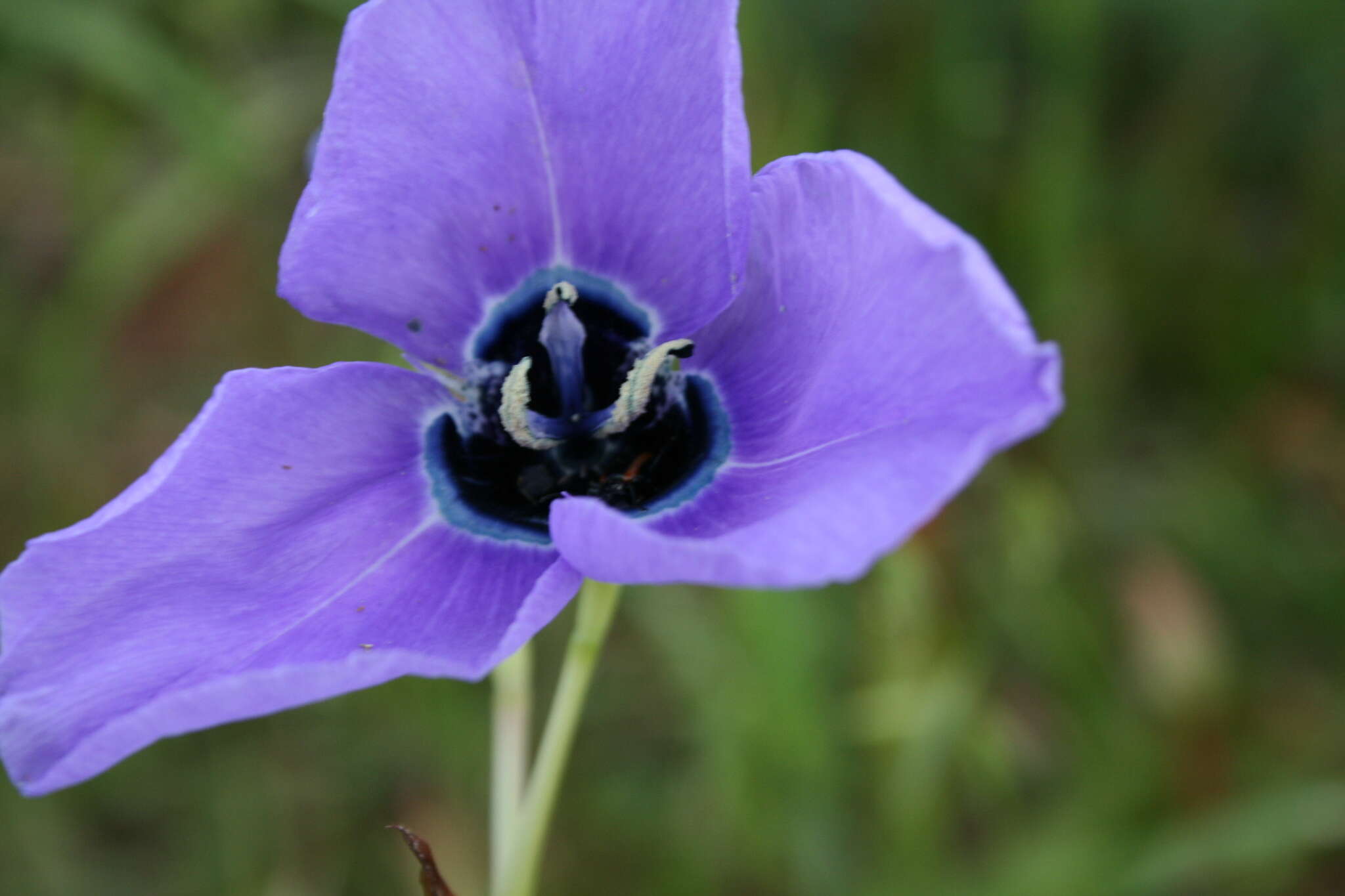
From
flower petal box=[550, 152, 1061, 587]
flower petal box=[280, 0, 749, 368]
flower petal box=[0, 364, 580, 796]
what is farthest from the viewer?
flower petal box=[280, 0, 749, 368]

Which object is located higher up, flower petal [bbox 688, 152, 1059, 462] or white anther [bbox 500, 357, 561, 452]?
flower petal [bbox 688, 152, 1059, 462]

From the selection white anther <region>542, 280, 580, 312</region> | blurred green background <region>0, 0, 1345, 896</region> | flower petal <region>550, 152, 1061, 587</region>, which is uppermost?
flower petal <region>550, 152, 1061, 587</region>

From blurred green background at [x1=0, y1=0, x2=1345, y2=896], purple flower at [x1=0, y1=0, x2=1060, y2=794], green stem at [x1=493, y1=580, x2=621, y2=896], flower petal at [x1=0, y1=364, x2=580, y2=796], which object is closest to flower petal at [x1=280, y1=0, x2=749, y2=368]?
purple flower at [x1=0, y1=0, x2=1060, y2=794]

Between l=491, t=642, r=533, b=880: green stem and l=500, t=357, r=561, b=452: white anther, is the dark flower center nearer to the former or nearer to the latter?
l=500, t=357, r=561, b=452: white anther

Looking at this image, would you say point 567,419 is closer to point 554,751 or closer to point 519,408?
point 519,408

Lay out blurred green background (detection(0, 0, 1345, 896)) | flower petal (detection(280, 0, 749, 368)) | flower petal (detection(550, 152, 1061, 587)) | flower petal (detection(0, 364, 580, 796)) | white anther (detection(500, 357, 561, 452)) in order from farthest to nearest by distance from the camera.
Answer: blurred green background (detection(0, 0, 1345, 896)) < white anther (detection(500, 357, 561, 452)) < flower petal (detection(280, 0, 749, 368)) < flower petal (detection(0, 364, 580, 796)) < flower petal (detection(550, 152, 1061, 587))

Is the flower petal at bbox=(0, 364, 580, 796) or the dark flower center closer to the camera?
the flower petal at bbox=(0, 364, 580, 796)
